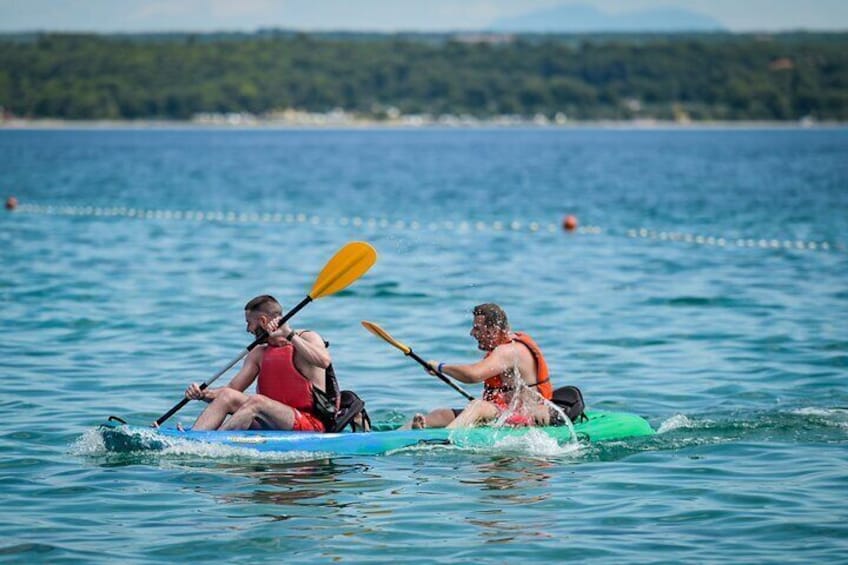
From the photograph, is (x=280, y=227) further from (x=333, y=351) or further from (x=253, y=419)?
(x=253, y=419)

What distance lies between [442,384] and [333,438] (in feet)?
12.7

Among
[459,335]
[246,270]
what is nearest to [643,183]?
[246,270]

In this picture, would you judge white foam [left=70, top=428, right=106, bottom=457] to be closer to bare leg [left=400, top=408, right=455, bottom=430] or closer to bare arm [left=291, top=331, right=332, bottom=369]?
bare arm [left=291, top=331, right=332, bottom=369]

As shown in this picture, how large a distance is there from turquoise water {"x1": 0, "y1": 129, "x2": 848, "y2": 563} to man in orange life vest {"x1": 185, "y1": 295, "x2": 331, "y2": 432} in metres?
0.37

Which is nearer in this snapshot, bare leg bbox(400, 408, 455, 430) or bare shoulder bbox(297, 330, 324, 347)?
bare shoulder bbox(297, 330, 324, 347)

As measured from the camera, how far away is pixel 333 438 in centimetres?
1168

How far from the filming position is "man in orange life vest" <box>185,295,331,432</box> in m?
11.6

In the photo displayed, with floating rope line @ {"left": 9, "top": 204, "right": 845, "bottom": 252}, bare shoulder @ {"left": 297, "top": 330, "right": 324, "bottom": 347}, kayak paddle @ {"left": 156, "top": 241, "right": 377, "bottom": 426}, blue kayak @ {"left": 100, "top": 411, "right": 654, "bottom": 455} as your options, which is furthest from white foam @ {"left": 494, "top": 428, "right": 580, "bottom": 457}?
floating rope line @ {"left": 9, "top": 204, "right": 845, "bottom": 252}

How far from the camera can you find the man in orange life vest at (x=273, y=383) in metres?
11.6

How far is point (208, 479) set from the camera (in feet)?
36.4

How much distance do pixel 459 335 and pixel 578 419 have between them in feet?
20.5

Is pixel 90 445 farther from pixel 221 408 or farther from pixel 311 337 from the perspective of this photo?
pixel 311 337

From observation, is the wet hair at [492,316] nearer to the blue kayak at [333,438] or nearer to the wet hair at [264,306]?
the blue kayak at [333,438]

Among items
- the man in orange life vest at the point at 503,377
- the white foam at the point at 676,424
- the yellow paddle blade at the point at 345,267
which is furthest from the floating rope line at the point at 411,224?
the man in orange life vest at the point at 503,377
